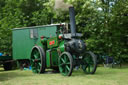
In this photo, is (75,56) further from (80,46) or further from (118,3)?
(118,3)

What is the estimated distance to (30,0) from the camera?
23.3m

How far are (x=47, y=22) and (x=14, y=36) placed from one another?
8030mm

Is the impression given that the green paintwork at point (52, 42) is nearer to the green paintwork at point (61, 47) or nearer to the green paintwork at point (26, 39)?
the green paintwork at point (61, 47)

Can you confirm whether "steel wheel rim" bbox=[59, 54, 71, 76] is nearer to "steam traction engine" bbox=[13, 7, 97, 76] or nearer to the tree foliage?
"steam traction engine" bbox=[13, 7, 97, 76]

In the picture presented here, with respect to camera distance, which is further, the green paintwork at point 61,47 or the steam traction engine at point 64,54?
the green paintwork at point 61,47

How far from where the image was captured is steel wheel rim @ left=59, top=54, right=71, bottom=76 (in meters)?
8.01

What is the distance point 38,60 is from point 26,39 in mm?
3221

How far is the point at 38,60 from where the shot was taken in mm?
9562

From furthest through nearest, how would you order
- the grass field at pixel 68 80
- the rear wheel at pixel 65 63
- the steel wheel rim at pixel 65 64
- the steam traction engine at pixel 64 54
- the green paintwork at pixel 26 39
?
the green paintwork at pixel 26 39 < the steam traction engine at pixel 64 54 < the steel wheel rim at pixel 65 64 < the rear wheel at pixel 65 63 < the grass field at pixel 68 80

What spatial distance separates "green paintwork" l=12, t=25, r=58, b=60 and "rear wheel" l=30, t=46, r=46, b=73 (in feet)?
7.35

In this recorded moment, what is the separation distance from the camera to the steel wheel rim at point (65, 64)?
8.01 meters

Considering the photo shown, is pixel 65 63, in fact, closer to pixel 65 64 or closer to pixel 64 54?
pixel 65 64

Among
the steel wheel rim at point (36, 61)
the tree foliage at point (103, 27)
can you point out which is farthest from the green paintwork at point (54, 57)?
the tree foliage at point (103, 27)

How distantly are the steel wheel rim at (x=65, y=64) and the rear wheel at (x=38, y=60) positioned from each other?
109cm
